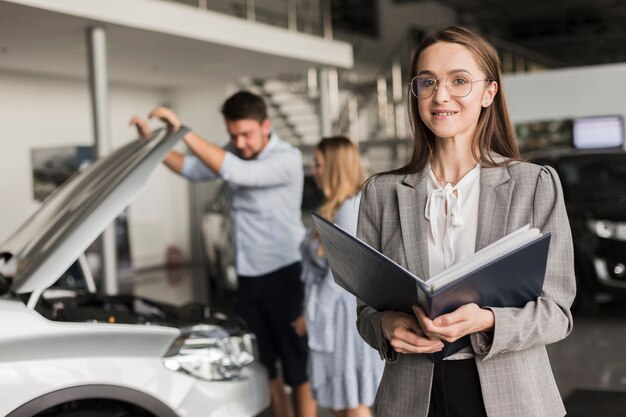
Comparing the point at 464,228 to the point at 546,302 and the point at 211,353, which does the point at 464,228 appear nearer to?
the point at 546,302

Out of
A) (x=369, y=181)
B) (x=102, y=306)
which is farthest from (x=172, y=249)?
(x=369, y=181)

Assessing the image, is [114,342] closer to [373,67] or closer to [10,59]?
[10,59]

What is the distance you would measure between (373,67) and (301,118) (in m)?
3.62

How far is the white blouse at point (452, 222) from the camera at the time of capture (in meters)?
2.02

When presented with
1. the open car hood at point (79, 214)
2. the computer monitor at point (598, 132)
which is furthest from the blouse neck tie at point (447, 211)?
the computer monitor at point (598, 132)

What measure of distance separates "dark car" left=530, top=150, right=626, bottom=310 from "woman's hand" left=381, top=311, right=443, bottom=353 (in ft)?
21.6

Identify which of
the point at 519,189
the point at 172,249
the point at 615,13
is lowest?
the point at 172,249

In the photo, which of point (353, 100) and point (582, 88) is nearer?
point (582, 88)

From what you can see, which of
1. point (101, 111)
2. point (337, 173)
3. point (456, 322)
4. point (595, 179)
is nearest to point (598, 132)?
point (595, 179)

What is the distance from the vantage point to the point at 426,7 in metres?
21.6

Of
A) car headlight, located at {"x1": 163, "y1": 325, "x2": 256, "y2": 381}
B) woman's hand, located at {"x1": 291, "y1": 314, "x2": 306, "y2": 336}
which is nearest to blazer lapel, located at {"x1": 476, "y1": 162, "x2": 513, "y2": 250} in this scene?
car headlight, located at {"x1": 163, "y1": 325, "x2": 256, "y2": 381}

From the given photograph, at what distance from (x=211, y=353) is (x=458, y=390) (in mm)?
1649

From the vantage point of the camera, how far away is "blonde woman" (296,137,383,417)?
4.08m

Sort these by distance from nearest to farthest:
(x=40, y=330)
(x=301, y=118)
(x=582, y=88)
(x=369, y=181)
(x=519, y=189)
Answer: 1. (x=519, y=189)
2. (x=369, y=181)
3. (x=40, y=330)
4. (x=582, y=88)
5. (x=301, y=118)
